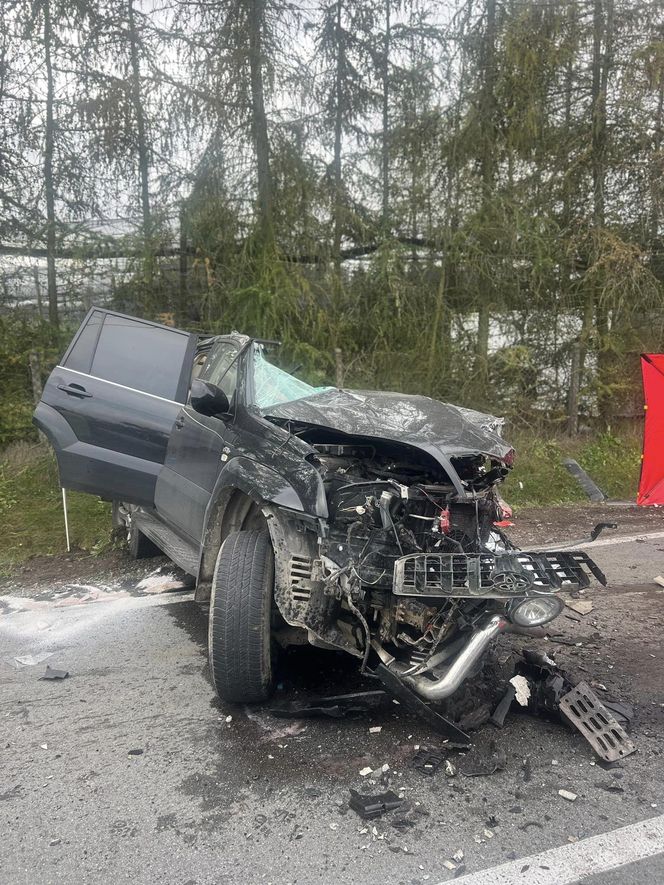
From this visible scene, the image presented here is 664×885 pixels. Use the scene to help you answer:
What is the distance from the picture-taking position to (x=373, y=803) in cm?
243

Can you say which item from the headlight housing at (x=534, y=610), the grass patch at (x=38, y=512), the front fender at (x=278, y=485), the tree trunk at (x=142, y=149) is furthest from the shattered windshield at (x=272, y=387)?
the tree trunk at (x=142, y=149)

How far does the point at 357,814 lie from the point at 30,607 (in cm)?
321

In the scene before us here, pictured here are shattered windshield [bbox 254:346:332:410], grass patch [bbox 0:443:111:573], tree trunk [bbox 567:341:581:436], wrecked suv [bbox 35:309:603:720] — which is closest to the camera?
wrecked suv [bbox 35:309:603:720]

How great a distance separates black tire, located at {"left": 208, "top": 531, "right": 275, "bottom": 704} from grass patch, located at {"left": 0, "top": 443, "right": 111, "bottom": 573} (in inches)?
129

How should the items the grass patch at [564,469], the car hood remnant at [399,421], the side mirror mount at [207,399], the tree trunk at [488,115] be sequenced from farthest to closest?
1. the tree trunk at [488,115]
2. the grass patch at [564,469]
3. the side mirror mount at [207,399]
4. the car hood remnant at [399,421]

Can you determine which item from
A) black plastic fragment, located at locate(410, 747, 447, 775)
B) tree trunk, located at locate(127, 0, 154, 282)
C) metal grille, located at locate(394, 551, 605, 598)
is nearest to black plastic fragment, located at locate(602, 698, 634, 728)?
metal grille, located at locate(394, 551, 605, 598)

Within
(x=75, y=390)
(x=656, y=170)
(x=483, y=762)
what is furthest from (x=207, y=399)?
(x=656, y=170)

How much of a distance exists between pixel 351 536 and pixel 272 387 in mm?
1423

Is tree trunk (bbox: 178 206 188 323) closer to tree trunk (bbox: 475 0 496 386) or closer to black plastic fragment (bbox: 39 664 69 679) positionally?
tree trunk (bbox: 475 0 496 386)

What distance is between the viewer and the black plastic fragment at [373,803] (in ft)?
7.83

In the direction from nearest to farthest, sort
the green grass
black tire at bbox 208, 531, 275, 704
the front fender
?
1. the front fender
2. black tire at bbox 208, 531, 275, 704
3. the green grass

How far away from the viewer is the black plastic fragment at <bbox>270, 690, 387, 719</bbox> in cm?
305

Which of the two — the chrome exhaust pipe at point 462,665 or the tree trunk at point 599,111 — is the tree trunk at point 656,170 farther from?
the chrome exhaust pipe at point 462,665

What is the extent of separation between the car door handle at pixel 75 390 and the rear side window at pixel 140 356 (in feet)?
0.52
